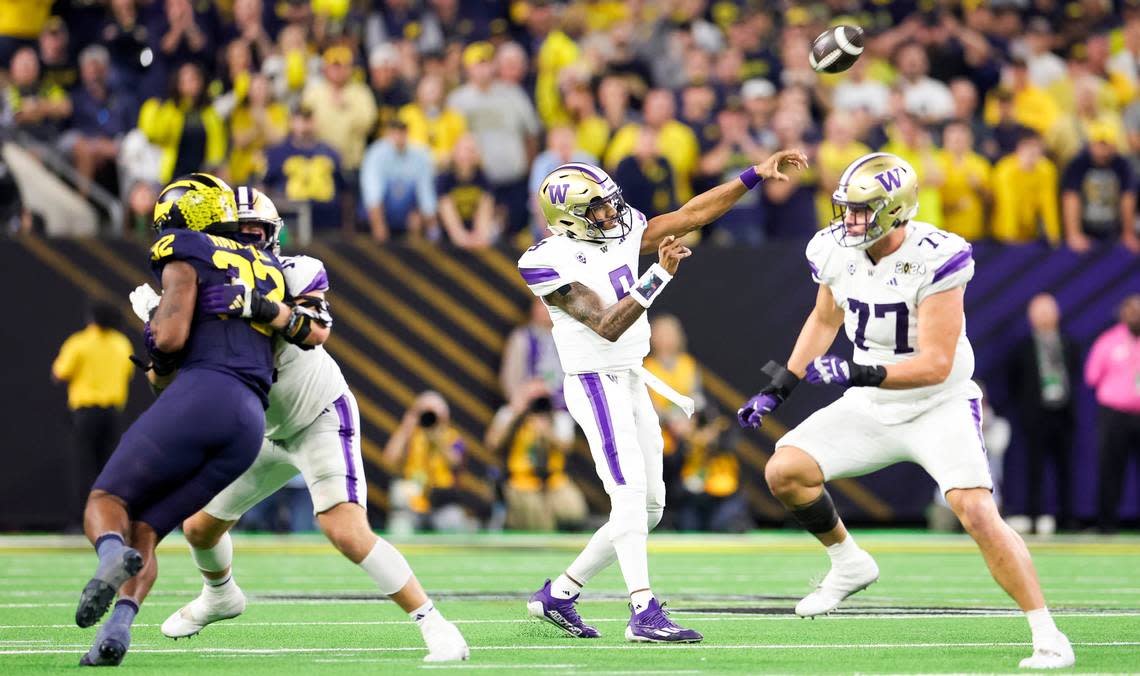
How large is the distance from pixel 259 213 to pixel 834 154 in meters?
9.23

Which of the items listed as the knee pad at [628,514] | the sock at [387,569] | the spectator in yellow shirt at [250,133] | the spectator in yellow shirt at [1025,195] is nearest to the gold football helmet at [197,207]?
the sock at [387,569]

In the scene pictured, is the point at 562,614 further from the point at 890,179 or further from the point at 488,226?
the point at 488,226

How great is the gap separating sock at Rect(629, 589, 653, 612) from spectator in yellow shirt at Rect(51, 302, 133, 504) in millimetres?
8263

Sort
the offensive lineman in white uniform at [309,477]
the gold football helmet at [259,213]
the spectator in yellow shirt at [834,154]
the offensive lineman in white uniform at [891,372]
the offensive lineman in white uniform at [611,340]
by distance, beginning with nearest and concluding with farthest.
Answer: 1. the offensive lineman in white uniform at [309,477]
2. the offensive lineman in white uniform at [891,372]
3. the gold football helmet at [259,213]
4. the offensive lineman in white uniform at [611,340]
5. the spectator in yellow shirt at [834,154]

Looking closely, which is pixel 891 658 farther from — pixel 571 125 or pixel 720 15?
pixel 720 15

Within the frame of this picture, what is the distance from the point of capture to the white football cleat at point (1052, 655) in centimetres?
620

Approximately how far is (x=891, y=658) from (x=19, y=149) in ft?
34.3

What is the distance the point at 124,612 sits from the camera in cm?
621

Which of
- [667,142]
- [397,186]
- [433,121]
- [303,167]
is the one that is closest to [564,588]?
[303,167]

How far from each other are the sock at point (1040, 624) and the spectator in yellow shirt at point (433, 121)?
32.3 ft

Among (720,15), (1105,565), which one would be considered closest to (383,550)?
(1105,565)

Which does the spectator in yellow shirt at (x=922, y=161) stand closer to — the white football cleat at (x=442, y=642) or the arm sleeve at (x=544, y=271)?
the arm sleeve at (x=544, y=271)

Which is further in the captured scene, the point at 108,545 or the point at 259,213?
the point at 259,213

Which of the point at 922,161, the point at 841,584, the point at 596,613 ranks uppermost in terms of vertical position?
the point at 922,161
